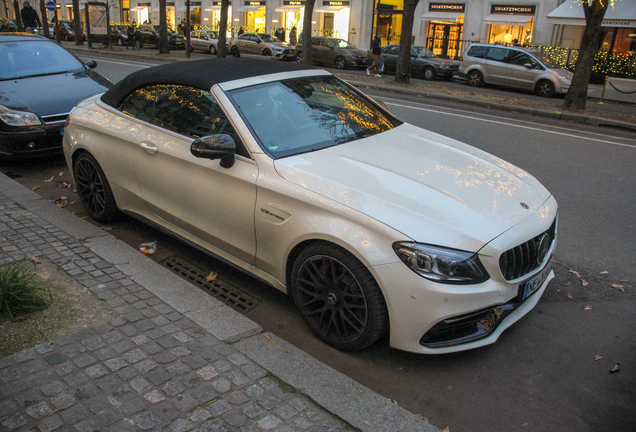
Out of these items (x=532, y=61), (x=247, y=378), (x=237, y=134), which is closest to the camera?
(x=247, y=378)

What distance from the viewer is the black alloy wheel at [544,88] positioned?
20578 millimetres

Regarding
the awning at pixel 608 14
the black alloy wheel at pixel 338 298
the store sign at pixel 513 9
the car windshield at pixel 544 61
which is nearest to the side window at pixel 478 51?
the car windshield at pixel 544 61

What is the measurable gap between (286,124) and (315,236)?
1121mm

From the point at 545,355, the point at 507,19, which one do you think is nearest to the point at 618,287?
the point at 545,355

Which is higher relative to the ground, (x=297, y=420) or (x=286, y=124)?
(x=286, y=124)

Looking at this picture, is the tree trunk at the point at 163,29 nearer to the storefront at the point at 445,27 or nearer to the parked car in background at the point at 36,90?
the storefront at the point at 445,27

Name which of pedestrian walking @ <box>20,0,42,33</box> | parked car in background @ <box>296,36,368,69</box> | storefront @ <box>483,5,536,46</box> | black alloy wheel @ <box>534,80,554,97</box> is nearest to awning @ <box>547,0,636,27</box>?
storefront @ <box>483,5,536,46</box>

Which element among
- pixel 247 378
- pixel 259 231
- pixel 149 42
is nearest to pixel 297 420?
pixel 247 378

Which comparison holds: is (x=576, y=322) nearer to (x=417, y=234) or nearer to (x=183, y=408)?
(x=417, y=234)

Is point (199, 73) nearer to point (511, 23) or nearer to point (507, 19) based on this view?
point (511, 23)

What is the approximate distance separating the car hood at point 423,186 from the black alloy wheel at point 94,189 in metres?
2.23

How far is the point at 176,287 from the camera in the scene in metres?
4.08

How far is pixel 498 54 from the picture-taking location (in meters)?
22.3

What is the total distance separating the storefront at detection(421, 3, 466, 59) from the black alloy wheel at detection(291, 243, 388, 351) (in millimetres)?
34925
